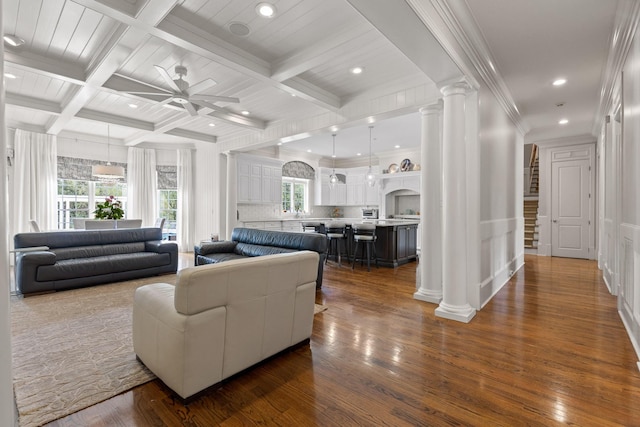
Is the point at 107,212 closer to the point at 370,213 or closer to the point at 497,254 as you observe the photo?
the point at 497,254

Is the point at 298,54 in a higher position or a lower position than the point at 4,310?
higher

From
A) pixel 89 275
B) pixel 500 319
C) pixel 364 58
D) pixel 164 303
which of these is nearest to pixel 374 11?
pixel 364 58

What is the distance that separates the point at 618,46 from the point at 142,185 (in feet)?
29.6

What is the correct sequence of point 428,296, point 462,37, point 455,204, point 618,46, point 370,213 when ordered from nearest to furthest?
1. point 462,37
2. point 618,46
3. point 455,204
4. point 428,296
5. point 370,213

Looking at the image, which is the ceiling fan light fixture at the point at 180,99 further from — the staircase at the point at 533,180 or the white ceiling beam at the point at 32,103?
the staircase at the point at 533,180

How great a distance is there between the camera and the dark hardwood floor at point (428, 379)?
5.69 feet

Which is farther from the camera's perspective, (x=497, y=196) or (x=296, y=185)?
(x=296, y=185)

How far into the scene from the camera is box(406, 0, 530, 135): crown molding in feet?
7.66

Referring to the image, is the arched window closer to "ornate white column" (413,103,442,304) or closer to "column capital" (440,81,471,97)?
"ornate white column" (413,103,442,304)

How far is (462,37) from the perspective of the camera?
9.27 feet

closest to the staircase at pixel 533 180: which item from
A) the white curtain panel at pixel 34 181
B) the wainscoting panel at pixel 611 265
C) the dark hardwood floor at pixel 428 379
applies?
the wainscoting panel at pixel 611 265

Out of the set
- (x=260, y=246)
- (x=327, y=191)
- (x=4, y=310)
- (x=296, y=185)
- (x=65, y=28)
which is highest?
(x=65, y=28)

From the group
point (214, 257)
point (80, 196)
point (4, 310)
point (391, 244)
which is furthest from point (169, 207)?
point (4, 310)

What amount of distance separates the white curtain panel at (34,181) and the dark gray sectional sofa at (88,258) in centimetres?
249
